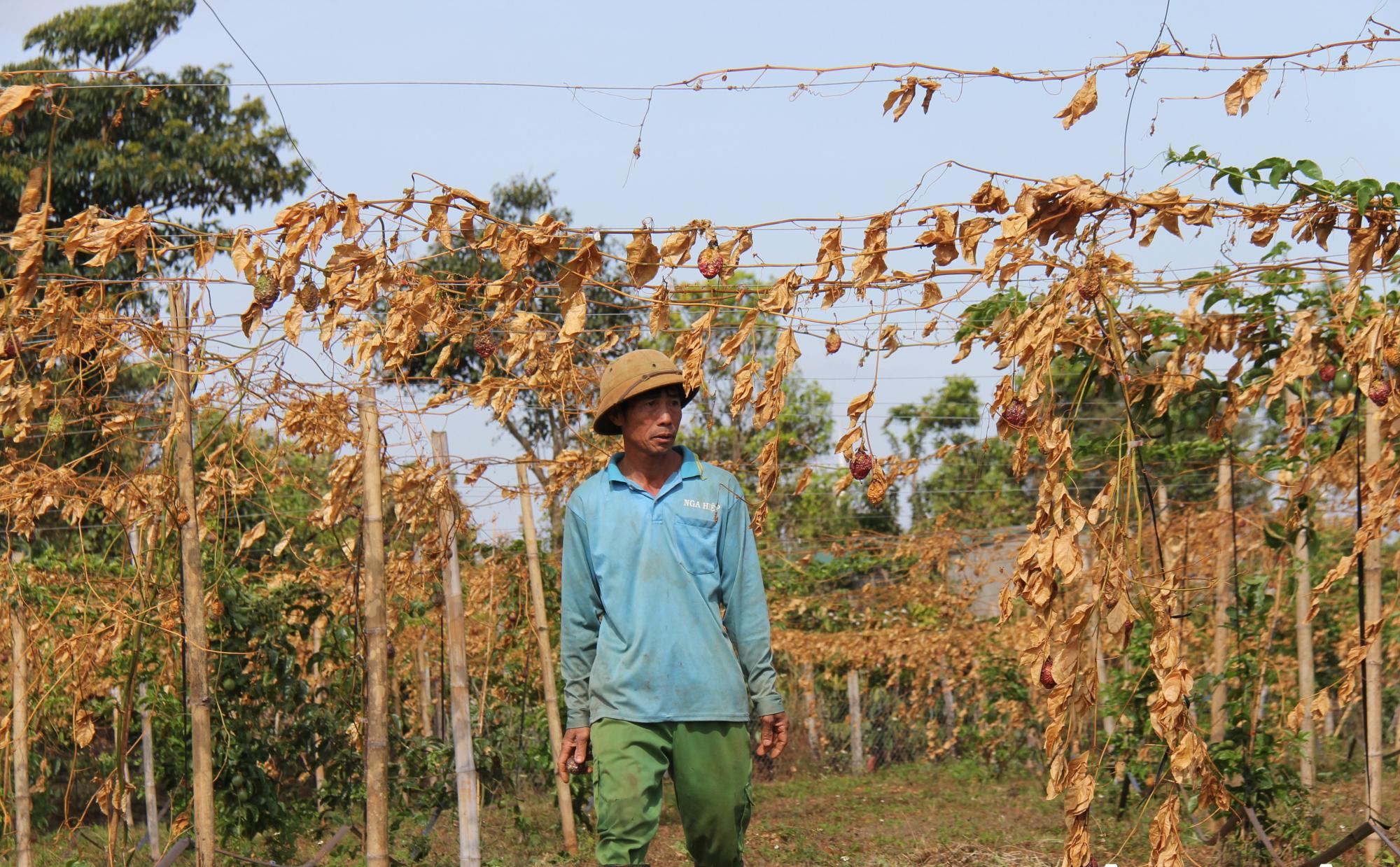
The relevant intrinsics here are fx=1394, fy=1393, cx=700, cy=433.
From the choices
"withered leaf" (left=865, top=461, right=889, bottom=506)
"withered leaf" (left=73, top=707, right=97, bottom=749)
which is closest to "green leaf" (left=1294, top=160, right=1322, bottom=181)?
"withered leaf" (left=865, top=461, right=889, bottom=506)

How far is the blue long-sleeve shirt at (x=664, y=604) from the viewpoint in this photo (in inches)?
133

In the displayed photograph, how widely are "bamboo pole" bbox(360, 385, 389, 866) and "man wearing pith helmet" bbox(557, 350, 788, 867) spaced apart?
1004 millimetres

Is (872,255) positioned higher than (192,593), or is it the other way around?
(872,255)

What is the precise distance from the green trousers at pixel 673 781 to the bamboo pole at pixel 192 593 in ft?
5.55

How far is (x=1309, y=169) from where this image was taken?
3883 mm

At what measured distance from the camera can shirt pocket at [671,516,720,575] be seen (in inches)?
138

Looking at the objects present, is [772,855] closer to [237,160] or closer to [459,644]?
[459,644]

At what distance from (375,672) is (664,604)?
1393 mm

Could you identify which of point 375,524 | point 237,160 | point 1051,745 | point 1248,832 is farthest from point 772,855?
point 237,160

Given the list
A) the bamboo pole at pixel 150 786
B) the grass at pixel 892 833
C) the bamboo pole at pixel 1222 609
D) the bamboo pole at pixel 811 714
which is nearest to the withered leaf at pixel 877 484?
the grass at pixel 892 833

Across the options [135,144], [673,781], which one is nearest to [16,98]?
[673,781]

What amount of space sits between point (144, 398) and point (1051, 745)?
3425mm

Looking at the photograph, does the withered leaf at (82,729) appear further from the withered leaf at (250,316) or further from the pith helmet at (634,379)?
the pith helmet at (634,379)

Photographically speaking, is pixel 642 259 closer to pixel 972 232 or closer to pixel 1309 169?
pixel 972 232
